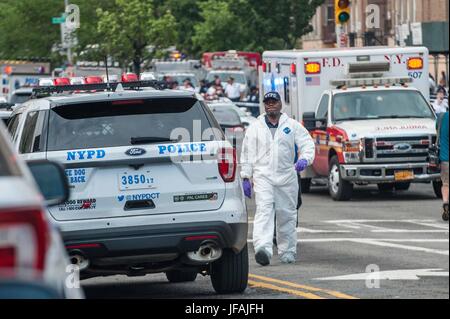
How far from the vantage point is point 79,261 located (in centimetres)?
1018

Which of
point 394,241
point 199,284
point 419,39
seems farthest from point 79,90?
point 419,39

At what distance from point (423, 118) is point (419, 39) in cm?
2334

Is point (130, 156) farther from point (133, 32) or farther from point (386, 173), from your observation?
point (133, 32)

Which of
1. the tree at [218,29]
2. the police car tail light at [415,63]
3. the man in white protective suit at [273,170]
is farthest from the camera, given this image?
the tree at [218,29]

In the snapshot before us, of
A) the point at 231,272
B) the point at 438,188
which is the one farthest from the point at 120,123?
the point at 438,188

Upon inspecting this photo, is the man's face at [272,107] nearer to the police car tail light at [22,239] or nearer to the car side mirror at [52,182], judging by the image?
the car side mirror at [52,182]

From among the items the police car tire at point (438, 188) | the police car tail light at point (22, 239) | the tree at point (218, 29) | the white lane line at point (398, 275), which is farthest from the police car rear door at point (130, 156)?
the tree at point (218, 29)

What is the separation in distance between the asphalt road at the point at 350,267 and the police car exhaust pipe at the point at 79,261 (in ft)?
3.93

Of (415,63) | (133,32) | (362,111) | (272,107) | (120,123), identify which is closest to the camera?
(120,123)

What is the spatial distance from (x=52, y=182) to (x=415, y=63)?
2223 centimetres

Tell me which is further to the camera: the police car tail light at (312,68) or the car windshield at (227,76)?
the car windshield at (227,76)

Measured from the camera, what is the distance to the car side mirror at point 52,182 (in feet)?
14.6

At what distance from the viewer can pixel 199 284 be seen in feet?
40.3

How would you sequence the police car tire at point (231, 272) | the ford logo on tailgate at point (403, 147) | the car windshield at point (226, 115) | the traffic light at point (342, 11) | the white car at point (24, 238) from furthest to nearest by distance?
the car windshield at point (226, 115), the traffic light at point (342, 11), the ford logo on tailgate at point (403, 147), the police car tire at point (231, 272), the white car at point (24, 238)
